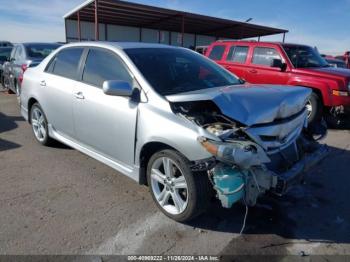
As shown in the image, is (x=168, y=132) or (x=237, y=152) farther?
(x=168, y=132)

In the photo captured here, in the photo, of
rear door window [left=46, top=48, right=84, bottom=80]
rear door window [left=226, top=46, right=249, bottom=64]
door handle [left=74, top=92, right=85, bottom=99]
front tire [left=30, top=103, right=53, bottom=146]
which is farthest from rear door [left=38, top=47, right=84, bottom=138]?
rear door window [left=226, top=46, right=249, bottom=64]

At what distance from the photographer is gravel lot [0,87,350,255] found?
2840 mm

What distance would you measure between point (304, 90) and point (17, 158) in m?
4.19

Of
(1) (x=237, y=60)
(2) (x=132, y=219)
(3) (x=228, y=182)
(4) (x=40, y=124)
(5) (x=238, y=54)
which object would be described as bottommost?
(2) (x=132, y=219)

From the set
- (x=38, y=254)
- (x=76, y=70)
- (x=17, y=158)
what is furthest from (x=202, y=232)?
(x=17, y=158)

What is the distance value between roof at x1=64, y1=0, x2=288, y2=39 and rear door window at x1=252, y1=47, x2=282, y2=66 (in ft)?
30.7

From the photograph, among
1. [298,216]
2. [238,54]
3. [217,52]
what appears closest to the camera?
[298,216]

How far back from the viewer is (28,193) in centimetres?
375

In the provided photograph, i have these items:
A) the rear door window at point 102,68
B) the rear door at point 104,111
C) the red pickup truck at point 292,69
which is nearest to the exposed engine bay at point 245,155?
the rear door at point 104,111

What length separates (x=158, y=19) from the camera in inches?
842

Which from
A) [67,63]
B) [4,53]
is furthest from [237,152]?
[4,53]

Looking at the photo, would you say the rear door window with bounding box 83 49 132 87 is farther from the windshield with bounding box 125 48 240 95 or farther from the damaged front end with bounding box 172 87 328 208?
the damaged front end with bounding box 172 87 328 208

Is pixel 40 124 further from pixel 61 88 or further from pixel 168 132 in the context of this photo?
pixel 168 132

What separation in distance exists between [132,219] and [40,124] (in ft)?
9.36
